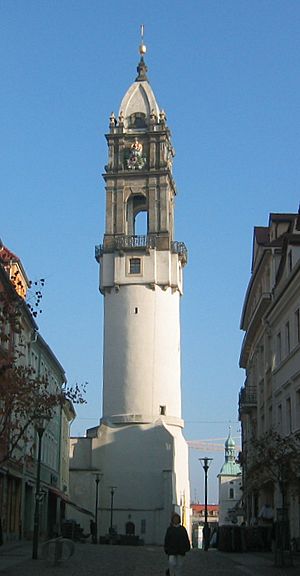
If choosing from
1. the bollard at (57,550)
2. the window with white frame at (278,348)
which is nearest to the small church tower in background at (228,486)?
the window with white frame at (278,348)

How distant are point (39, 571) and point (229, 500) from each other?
13863 cm

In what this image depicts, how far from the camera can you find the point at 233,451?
175875 mm

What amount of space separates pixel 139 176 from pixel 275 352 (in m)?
37.3

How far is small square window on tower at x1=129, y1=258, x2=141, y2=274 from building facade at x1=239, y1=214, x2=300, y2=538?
16.9m

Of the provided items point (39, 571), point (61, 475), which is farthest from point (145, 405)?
point (39, 571)

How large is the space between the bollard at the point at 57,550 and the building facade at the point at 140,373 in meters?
43.3

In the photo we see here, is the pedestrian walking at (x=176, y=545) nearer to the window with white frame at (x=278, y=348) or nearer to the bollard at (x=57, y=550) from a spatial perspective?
the bollard at (x=57, y=550)

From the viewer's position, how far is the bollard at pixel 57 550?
92.9 feet

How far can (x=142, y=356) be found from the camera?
75.9 m

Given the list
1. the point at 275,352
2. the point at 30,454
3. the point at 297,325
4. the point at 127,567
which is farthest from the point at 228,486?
the point at 127,567

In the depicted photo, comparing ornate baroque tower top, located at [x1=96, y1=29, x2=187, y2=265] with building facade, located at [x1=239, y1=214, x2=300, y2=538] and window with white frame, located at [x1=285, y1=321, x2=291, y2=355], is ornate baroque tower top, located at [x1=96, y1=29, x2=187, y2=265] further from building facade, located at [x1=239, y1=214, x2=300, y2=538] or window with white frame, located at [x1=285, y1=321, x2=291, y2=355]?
window with white frame, located at [x1=285, y1=321, x2=291, y2=355]

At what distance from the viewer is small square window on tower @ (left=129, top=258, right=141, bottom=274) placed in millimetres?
78312

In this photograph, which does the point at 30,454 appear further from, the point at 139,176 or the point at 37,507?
the point at 139,176

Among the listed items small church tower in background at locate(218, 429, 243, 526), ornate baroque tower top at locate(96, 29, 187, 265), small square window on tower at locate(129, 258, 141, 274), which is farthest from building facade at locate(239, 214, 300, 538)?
small church tower in background at locate(218, 429, 243, 526)
